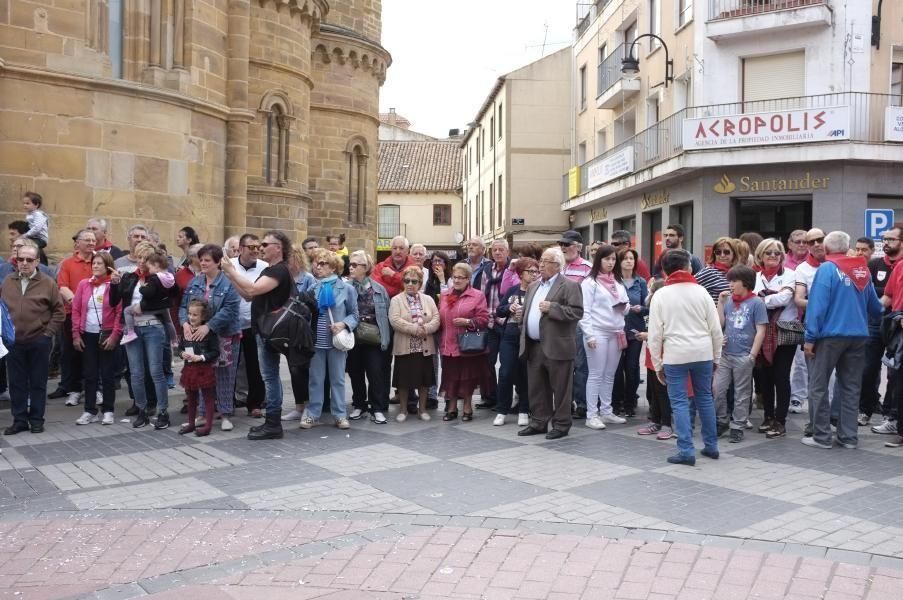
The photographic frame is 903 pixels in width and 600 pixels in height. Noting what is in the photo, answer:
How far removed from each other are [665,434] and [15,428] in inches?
252

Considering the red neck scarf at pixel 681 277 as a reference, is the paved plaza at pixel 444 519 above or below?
below

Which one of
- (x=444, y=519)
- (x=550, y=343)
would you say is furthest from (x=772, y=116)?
(x=444, y=519)

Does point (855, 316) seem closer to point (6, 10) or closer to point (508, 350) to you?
point (508, 350)

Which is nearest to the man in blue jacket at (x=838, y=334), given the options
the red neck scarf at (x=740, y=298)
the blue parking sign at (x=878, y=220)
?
the red neck scarf at (x=740, y=298)

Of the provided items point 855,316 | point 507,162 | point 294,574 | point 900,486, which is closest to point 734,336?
point 855,316

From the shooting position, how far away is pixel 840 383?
305 inches

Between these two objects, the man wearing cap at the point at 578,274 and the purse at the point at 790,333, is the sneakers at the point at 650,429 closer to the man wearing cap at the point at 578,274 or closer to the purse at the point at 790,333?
the man wearing cap at the point at 578,274

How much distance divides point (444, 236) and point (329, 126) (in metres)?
34.0

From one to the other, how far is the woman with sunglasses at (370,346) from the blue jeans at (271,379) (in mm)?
1186

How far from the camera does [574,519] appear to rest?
550cm

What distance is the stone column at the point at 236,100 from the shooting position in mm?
16203

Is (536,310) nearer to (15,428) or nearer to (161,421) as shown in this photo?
(161,421)

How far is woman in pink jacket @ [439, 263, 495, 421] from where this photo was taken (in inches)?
362

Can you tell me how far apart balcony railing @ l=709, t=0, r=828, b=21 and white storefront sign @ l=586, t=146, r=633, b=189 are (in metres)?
5.32
